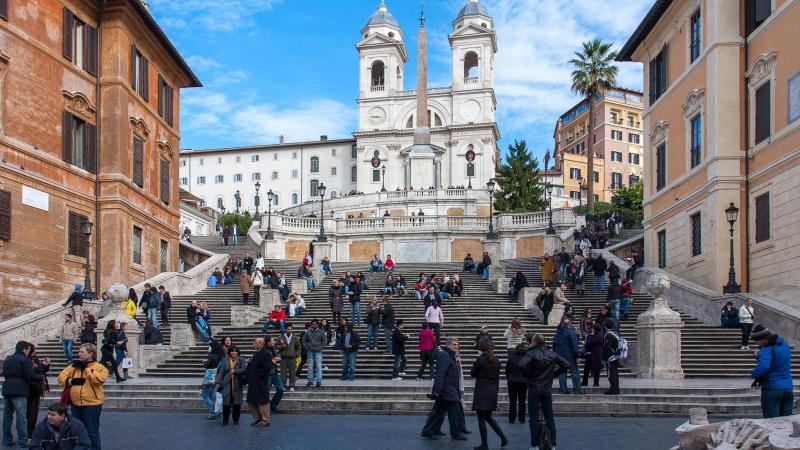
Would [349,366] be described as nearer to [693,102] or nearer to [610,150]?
[693,102]

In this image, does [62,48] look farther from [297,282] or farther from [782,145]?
[782,145]

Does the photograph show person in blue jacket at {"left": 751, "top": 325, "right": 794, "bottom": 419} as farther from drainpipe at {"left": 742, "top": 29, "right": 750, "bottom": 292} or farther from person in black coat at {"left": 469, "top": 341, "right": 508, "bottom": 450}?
drainpipe at {"left": 742, "top": 29, "right": 750, "bottom": 292}

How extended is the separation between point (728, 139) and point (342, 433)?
18278 mm

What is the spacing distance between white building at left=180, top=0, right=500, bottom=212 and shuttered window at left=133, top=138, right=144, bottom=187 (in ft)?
210

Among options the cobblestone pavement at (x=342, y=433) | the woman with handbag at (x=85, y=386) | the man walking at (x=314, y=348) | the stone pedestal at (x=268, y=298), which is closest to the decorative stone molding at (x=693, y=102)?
the stone pedestal at (x=268, y=298)

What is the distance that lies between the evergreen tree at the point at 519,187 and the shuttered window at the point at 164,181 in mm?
40076

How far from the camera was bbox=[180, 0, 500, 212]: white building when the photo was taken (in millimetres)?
106375

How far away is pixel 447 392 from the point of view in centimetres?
1399

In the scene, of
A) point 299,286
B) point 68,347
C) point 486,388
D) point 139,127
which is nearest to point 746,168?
point 299,286

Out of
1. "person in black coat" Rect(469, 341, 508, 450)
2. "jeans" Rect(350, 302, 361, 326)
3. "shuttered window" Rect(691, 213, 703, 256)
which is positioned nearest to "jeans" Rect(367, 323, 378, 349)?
"jeans" Rect(350, 302, 361, 326)

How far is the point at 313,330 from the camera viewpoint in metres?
19.9

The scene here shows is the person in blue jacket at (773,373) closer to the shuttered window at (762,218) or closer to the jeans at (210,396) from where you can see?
the jeans at (210,396)

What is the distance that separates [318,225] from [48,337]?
27.0 meters

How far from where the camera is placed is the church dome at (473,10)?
11075cm
